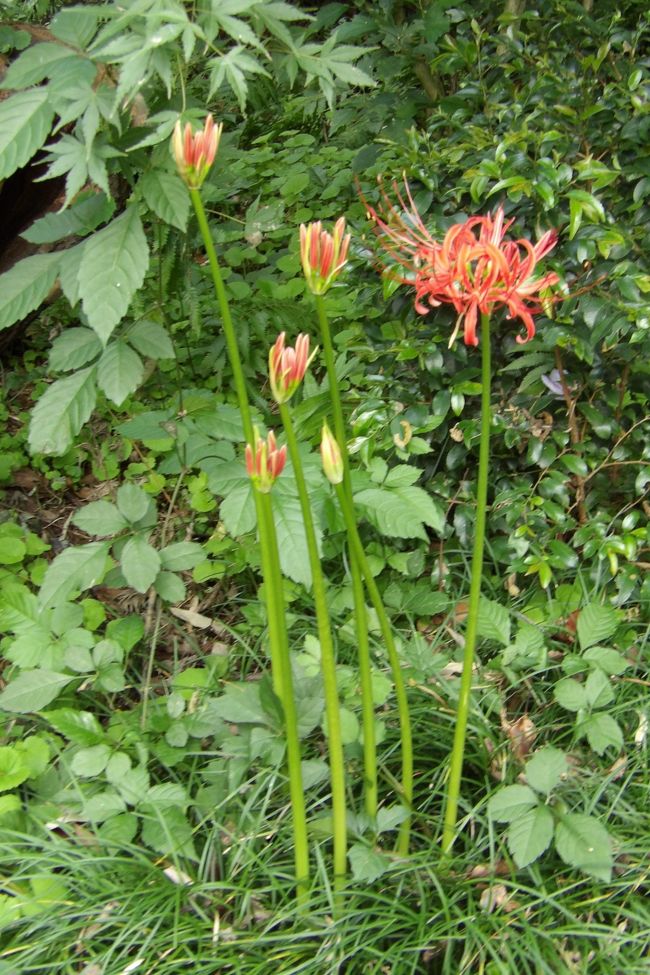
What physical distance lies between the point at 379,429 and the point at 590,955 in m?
1.30

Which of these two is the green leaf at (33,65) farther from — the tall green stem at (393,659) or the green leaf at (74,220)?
the tall green stem at (393,659)

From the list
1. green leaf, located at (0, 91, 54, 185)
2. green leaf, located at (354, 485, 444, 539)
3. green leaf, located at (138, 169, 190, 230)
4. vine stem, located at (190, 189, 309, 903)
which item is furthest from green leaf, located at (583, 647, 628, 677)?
green leaf, located at (0, 91, 54, 185)

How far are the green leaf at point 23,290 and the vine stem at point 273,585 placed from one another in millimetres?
596

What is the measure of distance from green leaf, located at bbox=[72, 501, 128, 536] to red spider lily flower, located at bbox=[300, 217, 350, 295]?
3.45ft

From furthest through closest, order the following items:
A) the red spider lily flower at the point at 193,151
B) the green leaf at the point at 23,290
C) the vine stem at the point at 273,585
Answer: the green leaf at the point at 23,290 → the vine stem at the point at 273,585 → the red spider lily flower at the point at 193,151

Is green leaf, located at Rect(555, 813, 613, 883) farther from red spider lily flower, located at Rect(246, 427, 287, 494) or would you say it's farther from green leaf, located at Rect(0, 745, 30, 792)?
green leaf, located at Rect(0, 745, 30, 792)

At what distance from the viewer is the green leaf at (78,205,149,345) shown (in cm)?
177

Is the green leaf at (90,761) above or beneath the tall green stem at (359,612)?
beneath

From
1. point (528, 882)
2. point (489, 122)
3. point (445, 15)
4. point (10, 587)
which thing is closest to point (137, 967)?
point (528, 882)

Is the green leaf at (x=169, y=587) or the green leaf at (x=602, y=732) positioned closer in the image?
the green leaf at (x=602, y=732)

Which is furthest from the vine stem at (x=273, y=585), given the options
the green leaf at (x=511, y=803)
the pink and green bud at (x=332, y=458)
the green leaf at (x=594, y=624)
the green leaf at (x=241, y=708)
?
the green leaf at (x=594, y=624)

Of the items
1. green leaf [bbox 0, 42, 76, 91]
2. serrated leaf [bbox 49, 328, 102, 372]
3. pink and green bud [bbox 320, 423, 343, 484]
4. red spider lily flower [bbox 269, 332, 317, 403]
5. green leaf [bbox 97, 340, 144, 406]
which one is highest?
green leaf [bbox 0, 42, 76, 91]

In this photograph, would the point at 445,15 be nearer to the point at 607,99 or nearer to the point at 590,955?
the point at 607,99

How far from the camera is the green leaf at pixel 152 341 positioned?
83.9 inches
